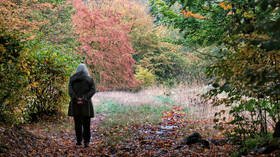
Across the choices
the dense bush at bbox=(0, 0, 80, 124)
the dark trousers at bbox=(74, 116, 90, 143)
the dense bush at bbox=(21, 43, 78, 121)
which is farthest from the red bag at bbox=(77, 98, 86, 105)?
the dense bush at bbox=(21, 43, 78, 121)

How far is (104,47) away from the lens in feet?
77.9

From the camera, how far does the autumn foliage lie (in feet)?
75.7

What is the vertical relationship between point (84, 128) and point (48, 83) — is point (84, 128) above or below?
below

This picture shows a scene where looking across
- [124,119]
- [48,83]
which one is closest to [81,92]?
[48,83]

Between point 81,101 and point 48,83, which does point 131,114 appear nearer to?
point 48,83

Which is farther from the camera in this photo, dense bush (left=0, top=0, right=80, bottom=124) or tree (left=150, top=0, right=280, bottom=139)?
dense bush (left=0, top=0, right=80, bottom=124)

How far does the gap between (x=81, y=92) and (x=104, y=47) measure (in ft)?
55.0

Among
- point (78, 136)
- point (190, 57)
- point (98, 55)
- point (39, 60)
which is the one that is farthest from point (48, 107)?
point (190, 57)

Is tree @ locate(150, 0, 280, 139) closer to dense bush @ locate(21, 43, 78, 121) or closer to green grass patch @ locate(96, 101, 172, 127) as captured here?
green grass patch @ locate(96, 101, 172, 127)

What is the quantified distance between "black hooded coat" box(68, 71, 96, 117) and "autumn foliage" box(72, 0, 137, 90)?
15.7 m

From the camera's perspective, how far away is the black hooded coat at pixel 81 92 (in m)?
7.08

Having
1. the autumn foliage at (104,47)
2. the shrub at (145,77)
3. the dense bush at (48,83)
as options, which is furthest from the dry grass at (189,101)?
the dense bush at (48,83)

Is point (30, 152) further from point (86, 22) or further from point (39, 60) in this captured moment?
Result: point (86, 22)

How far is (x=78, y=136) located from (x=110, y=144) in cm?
68
